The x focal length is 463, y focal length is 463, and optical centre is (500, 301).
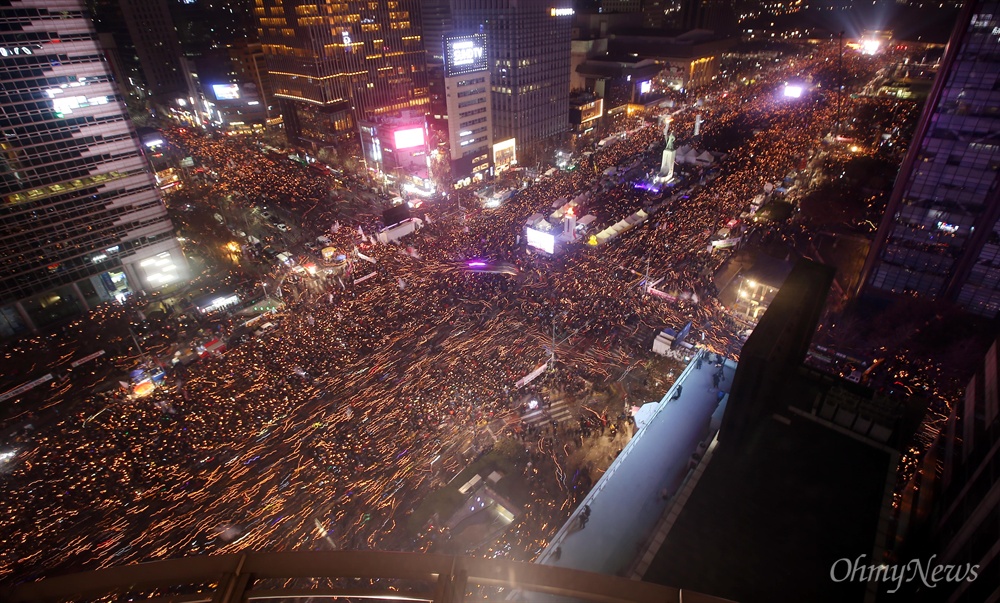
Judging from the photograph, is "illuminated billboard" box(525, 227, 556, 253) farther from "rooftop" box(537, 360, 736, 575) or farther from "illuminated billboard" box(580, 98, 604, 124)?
"illuminated billboard" box(580, 98, 604, 124)

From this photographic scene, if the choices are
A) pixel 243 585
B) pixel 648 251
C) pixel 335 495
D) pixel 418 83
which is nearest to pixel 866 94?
pixel 648 251

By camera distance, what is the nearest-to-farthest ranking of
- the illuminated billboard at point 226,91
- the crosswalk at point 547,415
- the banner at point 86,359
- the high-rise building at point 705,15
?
the crosswalk at point 547,415
the banner at point 86,359
the illuminated billboard at point 226,91
the high-rise building at point 705,15

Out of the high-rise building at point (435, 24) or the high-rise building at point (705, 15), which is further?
the high-rise building at point (705, 15)

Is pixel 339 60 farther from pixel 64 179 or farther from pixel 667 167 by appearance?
pixel 667 167

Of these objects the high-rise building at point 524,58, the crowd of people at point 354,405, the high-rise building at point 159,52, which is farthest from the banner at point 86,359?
the high-rise building at point 159,52

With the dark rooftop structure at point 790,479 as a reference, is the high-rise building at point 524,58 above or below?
above

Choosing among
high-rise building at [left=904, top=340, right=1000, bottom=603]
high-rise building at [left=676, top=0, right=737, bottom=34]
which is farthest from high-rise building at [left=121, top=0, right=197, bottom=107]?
high-rise building at [left=676, top=0, right=737, bottom=34]

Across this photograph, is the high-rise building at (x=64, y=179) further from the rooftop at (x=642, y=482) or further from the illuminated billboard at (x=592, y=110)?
the illuminated billboard at (x=592, y=110)
